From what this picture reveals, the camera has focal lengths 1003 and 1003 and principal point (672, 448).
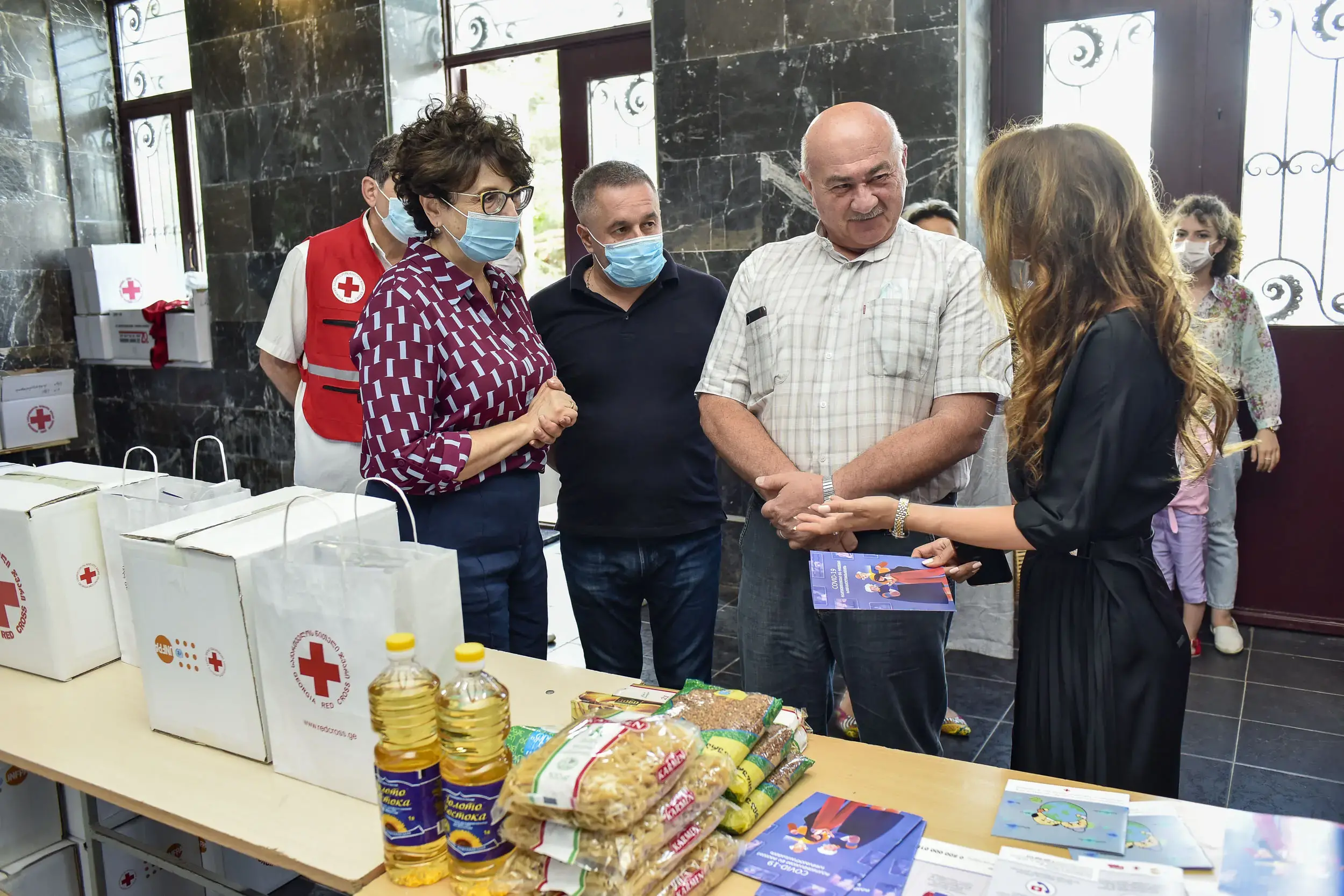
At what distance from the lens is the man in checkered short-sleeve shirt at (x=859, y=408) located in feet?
6.11

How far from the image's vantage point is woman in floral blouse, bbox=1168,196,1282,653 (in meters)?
3.33

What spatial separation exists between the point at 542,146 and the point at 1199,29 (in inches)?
106

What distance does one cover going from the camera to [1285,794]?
2.58 m

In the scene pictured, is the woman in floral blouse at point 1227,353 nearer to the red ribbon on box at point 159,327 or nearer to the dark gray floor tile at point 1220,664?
the dark gray floor tile at point 1220,664

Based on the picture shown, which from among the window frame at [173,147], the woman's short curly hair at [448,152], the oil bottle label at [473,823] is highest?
the window frame at [173,147]

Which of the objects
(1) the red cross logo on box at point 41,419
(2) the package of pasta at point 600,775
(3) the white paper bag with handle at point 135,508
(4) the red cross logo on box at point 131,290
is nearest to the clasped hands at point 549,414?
(3) the white paper bag with handle at point 135,508

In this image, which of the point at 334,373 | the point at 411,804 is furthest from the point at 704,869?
the point at 334,373

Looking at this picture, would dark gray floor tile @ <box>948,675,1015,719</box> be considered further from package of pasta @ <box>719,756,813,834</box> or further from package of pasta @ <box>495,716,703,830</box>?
package of pasta @ <box>495,716,703,830</box>

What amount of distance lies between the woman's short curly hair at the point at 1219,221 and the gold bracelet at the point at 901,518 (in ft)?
7.13

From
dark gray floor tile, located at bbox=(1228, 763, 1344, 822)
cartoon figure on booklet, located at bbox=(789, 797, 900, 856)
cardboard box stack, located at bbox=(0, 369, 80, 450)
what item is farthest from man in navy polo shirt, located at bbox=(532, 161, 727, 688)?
cardboard box stack, located at bbox=(0, 369, 80, 450)

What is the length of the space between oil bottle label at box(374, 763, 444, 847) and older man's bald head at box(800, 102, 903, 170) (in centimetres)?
133

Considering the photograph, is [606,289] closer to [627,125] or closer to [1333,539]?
[627,125]

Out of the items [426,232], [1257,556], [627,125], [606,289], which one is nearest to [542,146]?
[627,125]

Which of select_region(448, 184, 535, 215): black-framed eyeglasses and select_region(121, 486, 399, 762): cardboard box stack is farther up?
select_region(448, 184, 535, 215): black-framed eyeglasses
